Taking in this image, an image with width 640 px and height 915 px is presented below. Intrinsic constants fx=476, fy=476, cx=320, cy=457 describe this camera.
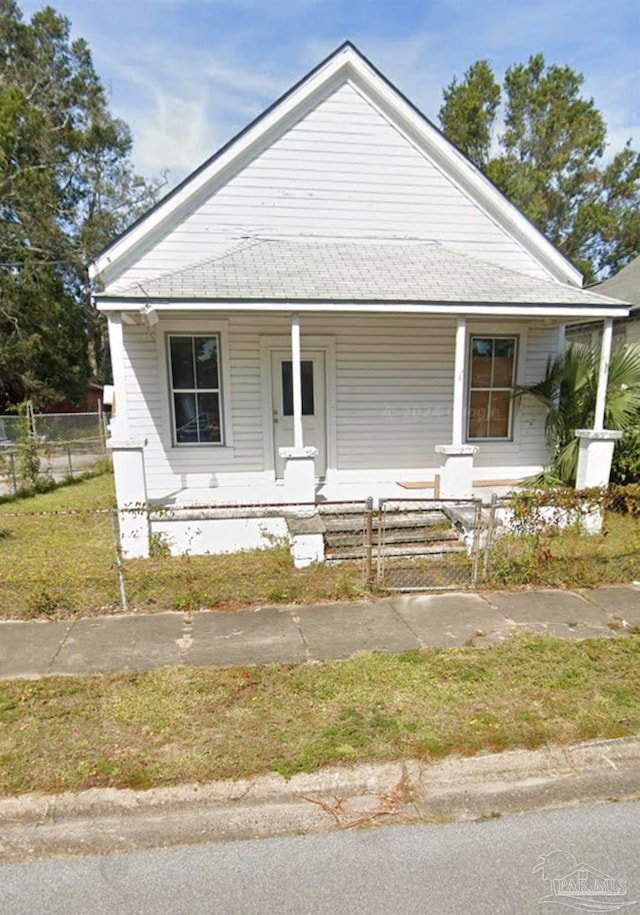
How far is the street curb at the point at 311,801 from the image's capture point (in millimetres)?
2299

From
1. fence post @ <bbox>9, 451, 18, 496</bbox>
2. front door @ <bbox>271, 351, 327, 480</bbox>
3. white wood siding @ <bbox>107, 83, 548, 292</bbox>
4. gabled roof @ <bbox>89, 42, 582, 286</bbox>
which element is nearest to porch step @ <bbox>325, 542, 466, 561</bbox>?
front door @ <bbox>271, 351, 327, 480</bbox>

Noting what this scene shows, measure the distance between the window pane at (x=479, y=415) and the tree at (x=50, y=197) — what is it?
22.8m

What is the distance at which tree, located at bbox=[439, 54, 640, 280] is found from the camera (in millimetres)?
21359

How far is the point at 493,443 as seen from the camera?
335 inches

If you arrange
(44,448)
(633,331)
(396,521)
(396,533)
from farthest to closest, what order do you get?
(633,331) → (44,448) → (396,521) → (396,533)

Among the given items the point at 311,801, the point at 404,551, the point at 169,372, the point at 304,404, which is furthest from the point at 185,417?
the point at 311,801

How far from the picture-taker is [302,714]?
304 centimetres

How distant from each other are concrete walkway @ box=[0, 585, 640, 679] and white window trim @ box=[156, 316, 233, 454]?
3705 mm

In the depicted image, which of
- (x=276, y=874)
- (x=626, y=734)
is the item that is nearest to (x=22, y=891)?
(x=276, y=874)

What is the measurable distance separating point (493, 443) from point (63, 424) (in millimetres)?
13441

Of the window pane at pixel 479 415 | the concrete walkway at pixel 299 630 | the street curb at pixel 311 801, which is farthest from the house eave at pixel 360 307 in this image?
the street curb at pixel 311 801

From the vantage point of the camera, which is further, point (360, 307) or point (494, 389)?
point (494, 389)

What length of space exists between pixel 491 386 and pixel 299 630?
6.06 meters

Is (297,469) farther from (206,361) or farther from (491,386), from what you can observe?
(491,386)
